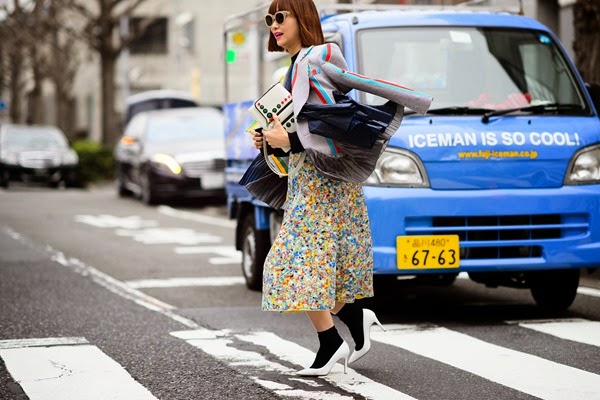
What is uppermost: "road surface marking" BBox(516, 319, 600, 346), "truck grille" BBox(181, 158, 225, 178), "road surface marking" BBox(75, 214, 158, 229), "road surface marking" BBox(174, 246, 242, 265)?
"truck grille" BBox(181, 158, 225, 178)

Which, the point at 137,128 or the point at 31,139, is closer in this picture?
the point at 137,128

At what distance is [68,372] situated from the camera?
6.15 meters

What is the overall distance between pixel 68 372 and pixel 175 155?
1455cm

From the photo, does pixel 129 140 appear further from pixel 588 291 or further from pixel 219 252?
pixel 588 291

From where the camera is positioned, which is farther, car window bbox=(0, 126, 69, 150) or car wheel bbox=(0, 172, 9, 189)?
car window bbox=(0, 126, 69, 150)

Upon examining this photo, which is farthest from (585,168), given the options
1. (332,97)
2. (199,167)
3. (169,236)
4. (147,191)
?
(147,191)

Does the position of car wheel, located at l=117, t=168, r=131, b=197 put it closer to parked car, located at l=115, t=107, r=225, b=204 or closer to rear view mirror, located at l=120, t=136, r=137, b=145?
parked car, located at l=115, t=107, r=225, b=204

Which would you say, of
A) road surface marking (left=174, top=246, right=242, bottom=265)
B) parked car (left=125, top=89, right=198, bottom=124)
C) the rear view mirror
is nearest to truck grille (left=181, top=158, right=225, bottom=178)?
the rear view mirror

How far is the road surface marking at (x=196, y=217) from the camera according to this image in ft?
57.4

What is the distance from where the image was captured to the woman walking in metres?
5.64

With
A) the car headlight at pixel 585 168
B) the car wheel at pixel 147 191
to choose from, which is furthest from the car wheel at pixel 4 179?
the car headlight at pixel 585 168

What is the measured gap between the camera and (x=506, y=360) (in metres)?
6.46

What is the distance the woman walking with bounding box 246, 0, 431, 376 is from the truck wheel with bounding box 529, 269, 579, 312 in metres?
2.89

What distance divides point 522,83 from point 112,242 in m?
7.27
